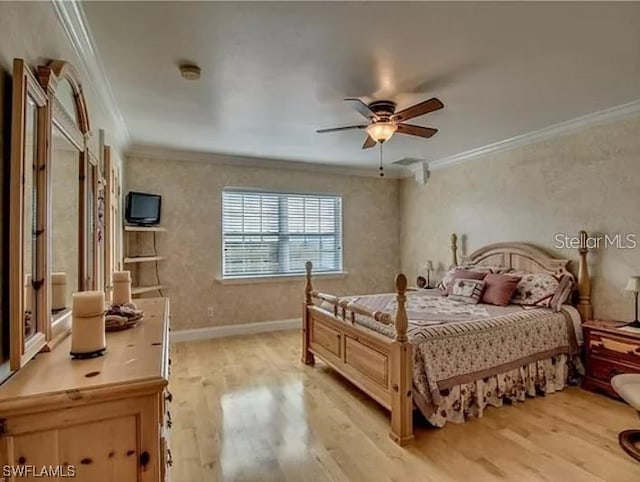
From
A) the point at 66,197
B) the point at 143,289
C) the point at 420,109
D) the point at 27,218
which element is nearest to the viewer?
the point at 27,218

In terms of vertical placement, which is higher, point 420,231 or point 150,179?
point 150,179

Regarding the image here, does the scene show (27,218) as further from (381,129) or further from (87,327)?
(381,129)

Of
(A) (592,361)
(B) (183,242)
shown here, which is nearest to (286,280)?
(B) (183,242)

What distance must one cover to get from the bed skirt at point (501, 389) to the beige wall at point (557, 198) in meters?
0.72

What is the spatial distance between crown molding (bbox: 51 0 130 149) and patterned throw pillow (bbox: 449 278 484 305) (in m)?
3.87

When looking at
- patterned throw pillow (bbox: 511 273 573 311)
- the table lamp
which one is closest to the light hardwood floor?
the table lamp

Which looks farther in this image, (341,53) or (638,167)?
(638,167)

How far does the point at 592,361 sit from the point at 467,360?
142 centimetres

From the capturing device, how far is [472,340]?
2932 mm

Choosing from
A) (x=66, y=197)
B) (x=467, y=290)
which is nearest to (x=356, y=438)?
(x=467, y=290)

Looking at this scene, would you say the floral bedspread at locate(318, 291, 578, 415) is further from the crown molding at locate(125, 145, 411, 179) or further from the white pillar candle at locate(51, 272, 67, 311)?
the crown molding at locate(125, 145, 411, 179)

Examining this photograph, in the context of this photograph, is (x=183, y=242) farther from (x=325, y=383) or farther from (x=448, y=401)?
(x=448, y=401)

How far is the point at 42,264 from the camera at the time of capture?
1.40 m

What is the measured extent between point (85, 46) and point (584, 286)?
455 cm
